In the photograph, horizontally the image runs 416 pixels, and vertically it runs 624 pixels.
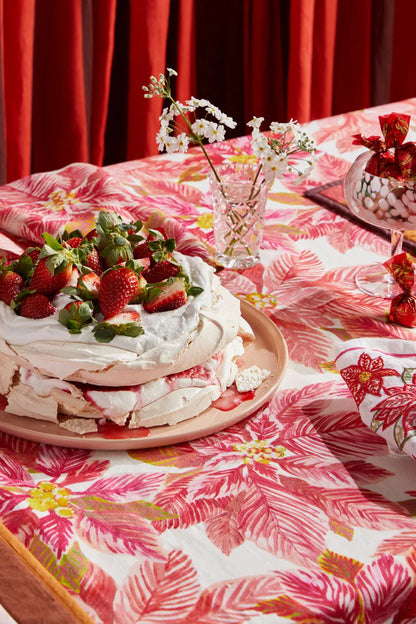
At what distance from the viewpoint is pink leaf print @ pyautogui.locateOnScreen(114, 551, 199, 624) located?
727 millimetres

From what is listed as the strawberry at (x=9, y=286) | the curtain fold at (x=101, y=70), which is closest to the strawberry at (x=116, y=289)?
the strawberry at (x=9, y=286)

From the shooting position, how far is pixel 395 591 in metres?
0.77

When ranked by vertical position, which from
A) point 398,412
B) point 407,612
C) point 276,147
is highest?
point 276,147

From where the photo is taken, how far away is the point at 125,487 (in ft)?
2.93

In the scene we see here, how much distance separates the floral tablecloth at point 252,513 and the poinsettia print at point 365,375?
0.16ft

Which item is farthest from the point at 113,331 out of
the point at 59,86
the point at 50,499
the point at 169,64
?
the point at 169,64

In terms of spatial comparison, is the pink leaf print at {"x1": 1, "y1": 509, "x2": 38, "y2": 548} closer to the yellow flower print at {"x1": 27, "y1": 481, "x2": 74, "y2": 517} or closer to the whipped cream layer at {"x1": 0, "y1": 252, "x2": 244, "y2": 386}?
the yellow flower print at {"x1": 27, "y1": 481, "x2": 74, "y2": 517}

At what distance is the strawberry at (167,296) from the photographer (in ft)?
3.35

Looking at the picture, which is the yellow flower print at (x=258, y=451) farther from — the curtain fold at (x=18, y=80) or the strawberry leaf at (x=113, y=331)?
the curtain fold at (x=18, y=80)

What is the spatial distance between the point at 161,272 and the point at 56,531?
0.39 m

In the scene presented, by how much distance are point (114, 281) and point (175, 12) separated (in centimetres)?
236

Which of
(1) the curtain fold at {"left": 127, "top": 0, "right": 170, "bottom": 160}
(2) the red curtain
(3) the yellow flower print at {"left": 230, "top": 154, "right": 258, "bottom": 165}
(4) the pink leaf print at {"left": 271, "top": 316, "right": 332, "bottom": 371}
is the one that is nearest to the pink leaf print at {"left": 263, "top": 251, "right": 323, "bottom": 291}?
(4) the pink leaf print at {"left": 271, "top": 316, "right": 332, "bottom": 371}

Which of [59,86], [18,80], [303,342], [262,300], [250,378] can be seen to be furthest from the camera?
[59,86]

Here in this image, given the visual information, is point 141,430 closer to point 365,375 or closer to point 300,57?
point 365,375
